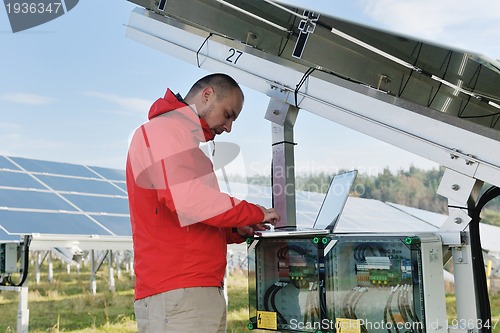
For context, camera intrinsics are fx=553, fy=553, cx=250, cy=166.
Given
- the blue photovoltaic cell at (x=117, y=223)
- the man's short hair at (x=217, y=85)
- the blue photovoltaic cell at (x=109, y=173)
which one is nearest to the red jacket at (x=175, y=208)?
the man's short hair at (x=217, y=85)

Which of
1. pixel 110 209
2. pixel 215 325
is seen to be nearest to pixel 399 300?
pixel 215 325

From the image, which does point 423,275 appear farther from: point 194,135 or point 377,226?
point 377,226

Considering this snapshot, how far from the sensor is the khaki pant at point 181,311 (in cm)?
200

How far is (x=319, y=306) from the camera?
2357 millimetres

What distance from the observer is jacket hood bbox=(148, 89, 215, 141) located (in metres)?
2.15

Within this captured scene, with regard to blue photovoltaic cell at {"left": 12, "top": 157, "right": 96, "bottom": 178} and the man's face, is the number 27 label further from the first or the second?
blue photovoltaic cell at {"left": 12, "top": 157, "right": 96, "bottom": 178}

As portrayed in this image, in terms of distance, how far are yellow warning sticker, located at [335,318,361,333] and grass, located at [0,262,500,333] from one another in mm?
3351

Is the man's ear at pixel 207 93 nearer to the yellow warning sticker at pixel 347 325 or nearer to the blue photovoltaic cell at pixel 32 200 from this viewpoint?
the yellow warning sticker at pixel 347 325

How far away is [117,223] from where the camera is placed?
5.95m

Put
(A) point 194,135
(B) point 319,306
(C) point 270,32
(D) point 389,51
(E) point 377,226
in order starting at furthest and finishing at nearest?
(E) point 377,226 < (C) point 270,32 < (D) point 389,51 < (B) point 319,306 < (A) point 194,135

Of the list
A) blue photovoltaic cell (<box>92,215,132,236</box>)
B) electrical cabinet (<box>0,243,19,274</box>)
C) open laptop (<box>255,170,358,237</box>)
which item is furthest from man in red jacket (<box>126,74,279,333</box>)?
blue photovoltaic cell (<box>92,215,132,236</box>)

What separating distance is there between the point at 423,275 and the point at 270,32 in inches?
57.2

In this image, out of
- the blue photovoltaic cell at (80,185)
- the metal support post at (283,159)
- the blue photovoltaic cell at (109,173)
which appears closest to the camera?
the metal support post at (283,159)

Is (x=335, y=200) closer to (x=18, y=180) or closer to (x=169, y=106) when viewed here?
(x=169, y=106)
